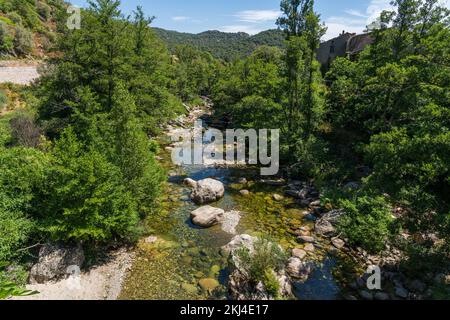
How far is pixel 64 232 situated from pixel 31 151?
453 cm

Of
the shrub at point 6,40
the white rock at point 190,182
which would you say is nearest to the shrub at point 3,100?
the white rock at point 190,182

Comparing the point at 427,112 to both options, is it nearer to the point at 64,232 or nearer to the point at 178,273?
the point at 178,273

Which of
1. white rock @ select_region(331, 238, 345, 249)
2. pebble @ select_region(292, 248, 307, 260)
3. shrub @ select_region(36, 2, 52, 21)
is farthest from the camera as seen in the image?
shrub @ select_region(36, 2, 52, 21)

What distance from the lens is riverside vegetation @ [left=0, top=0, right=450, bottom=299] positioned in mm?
9398

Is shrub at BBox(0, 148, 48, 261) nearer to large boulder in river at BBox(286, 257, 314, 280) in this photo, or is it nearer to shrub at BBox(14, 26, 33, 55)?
large boulder in river at BBox(286, 257, 314, 280)

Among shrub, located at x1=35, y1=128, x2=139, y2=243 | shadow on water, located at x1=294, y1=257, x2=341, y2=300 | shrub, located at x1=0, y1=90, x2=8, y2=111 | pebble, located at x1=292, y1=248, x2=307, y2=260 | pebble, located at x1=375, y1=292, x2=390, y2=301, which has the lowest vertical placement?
shadow on water, located at x1=294, y1=257, x2=341, y2=300

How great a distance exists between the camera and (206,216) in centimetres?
1390

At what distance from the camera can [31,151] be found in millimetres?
11859

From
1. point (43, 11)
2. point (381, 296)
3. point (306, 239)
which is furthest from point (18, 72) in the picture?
point (381, 296)

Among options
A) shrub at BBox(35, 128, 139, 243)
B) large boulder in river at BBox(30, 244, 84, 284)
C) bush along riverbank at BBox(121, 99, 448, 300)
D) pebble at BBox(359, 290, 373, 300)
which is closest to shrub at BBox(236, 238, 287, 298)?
bush along riverbank at BBox(121, 99, 448, 300)

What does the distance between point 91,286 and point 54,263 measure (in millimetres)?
1509

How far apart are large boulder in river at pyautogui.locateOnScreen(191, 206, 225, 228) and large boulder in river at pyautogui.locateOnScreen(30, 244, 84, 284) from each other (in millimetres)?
5410

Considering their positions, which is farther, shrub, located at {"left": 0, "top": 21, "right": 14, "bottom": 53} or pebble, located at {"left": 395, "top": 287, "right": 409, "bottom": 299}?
shrub, located at {"left": 0, "top": 21, "right": 14, "bottom": 53}

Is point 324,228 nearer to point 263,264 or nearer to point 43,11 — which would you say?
point 263,264
